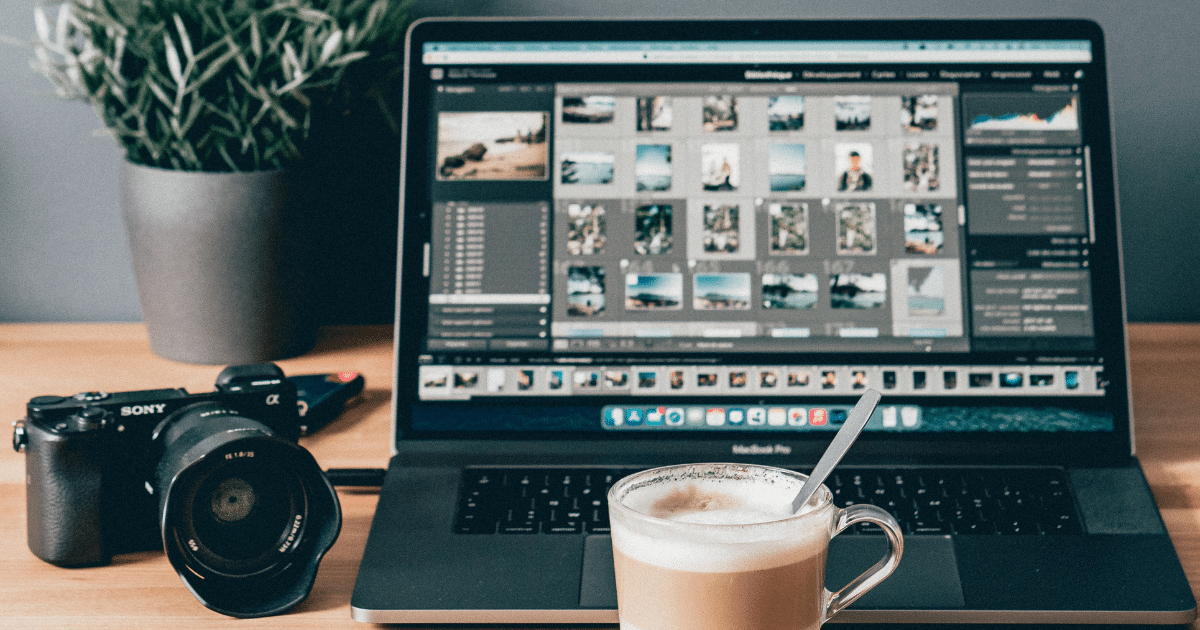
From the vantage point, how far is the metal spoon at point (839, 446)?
47 centimetres

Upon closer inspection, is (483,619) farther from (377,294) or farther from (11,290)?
(11,290)

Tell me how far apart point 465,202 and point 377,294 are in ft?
1.34

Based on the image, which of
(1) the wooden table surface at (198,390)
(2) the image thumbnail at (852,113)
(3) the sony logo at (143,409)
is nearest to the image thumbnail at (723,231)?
(2) the image thumbnail at (852,113)

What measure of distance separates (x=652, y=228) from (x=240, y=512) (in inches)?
14.7

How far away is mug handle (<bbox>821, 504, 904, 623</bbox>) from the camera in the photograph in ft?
1.53

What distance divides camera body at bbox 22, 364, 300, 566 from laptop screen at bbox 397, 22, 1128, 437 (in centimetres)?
19

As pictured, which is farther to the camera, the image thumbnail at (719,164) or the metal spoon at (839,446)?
the image thumbnail at (719,164)

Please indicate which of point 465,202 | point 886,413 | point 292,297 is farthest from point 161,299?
point 886,413

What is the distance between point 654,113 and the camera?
777mm

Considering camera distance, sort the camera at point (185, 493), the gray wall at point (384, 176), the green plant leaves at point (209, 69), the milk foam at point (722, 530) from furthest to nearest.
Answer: the gray wall at point (384, 176), the green plant leaves at point (209, 69), the camera at point (185, 493), the milk foam at point (722, 530)

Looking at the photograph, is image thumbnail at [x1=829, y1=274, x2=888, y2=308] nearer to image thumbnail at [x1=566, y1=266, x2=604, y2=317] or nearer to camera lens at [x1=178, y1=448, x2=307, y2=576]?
image thumbnail at [x1=566, y1=266, x2=604, y2=317]

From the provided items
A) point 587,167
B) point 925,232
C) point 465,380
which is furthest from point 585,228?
point 925,232

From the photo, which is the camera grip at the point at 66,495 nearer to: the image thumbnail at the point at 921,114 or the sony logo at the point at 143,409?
the sony logo at the point at 143,409

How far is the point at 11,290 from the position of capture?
3.72 feet
